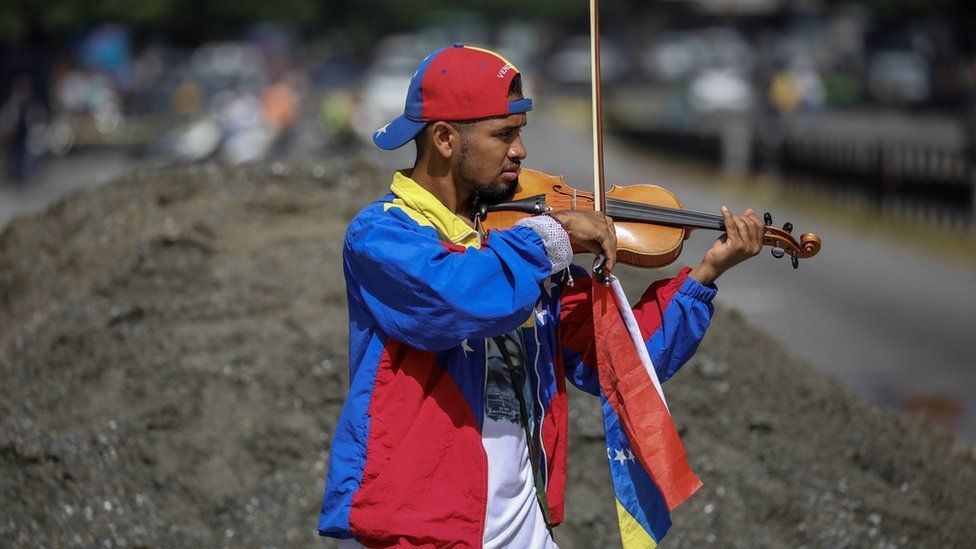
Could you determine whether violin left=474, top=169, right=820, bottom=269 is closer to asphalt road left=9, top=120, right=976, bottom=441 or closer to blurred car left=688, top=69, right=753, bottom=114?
asphalt road left=9, top=120, right=976, bottom=441

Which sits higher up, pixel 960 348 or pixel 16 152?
pixel 960 348

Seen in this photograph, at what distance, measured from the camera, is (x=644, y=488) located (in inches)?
125

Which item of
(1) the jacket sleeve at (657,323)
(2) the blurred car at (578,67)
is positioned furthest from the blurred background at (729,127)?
(1) the jacket sleeve at (657,323)

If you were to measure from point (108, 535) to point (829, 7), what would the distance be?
71.6m

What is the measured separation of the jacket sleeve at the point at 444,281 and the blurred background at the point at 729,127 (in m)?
3.80

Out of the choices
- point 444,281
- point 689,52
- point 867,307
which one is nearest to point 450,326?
point 444,281

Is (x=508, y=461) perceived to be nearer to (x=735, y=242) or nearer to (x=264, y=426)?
(x=735, y=242)

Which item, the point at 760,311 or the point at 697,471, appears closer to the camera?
the point at 697,471

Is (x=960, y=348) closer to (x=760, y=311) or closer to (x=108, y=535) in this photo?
(x=760, y=311)

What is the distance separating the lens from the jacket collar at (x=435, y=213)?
293 cm

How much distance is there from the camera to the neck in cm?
297

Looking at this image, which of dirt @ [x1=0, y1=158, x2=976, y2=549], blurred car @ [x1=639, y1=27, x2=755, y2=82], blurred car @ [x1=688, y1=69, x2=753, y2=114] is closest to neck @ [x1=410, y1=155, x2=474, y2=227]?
dirt @ [x1=0, y1=158, x2=976, y2=549]

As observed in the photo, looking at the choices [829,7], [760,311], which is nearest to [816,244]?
[760,311]

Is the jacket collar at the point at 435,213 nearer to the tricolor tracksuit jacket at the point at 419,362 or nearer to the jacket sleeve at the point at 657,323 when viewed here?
the tricolor tracksuit jacket at the point at 419,362
